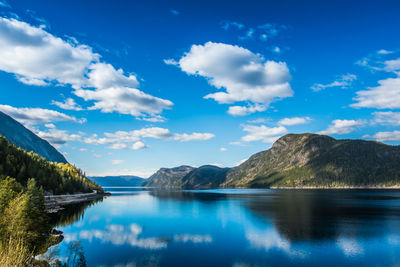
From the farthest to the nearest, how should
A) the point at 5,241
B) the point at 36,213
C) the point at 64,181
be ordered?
the point at 64,181 < the point at 36,213 < the point at 5,241

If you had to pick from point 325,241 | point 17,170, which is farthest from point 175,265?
point 17,170

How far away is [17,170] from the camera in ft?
496

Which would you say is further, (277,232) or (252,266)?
(277,232)

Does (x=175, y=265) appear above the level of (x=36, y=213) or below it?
below

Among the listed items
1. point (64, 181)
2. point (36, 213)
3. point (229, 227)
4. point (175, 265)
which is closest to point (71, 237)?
point (36, 213)

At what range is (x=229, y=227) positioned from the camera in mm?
80812

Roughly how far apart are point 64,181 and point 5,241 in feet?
568

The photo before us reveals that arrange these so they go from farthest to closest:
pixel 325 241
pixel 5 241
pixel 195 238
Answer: pixel 195 238
pixel 325 241
pixel 5 241

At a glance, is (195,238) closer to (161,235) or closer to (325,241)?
(161,235)

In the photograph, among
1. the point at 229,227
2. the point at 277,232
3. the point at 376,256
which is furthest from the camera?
the point at 229,227

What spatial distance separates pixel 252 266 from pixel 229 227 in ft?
128

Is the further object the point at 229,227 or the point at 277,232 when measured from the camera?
the point at 229,227

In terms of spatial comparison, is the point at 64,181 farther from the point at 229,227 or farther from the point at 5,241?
the point at 5,241

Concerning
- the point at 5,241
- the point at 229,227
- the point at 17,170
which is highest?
the point at 17,170
